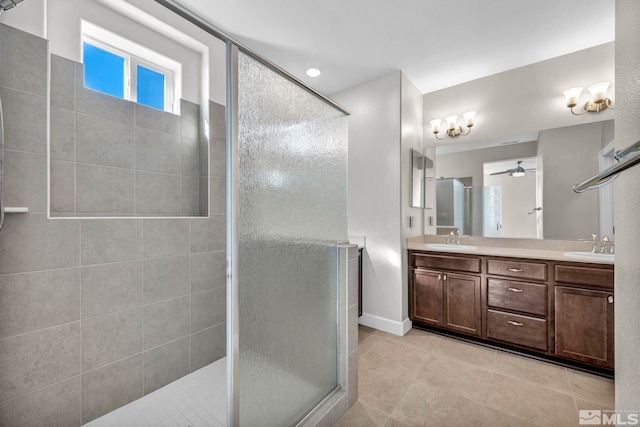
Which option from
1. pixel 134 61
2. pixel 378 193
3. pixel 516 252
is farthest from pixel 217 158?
pixel 516 252

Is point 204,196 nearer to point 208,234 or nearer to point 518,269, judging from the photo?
point 208,234

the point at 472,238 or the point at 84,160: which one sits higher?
the point at 84,160

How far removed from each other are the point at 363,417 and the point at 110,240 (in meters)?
1.84

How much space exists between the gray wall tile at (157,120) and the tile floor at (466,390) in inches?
89.9

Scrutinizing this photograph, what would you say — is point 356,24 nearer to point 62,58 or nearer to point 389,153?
point 389,153

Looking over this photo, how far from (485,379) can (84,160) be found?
3028 millimetres

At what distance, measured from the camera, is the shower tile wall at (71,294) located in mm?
1278

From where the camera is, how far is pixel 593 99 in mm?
2275

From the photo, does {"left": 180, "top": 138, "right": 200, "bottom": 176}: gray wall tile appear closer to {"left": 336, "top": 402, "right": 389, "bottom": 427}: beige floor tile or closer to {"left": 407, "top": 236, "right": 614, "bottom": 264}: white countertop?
{"left": 336, "top": 402, "right": 389, "bottom": 427}: beige floor tile

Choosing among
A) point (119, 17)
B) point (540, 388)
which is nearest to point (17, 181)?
point (119, 17)

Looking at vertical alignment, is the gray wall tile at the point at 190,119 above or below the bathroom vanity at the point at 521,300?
above

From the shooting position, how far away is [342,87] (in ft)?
9.95

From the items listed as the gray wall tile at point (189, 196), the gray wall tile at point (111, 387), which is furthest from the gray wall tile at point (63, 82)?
the gray wall tile at point (111, 387)

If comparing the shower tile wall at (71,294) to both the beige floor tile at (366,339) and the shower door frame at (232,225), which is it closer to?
the shower door frame at (232,225)
